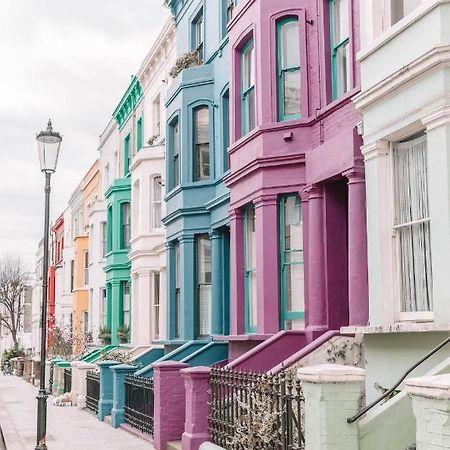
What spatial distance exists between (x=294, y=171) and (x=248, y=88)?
8.67 feet

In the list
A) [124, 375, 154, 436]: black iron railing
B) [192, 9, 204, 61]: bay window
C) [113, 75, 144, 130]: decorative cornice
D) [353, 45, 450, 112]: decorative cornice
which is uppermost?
[113, 75, 144, 130]: decorative cornice

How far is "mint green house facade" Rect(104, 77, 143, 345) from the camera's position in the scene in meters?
30.7

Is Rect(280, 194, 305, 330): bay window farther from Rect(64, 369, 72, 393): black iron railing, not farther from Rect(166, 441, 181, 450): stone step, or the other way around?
Rect(64, 369, 72, 393): black iron railing

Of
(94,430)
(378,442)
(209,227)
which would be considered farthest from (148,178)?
(378,442)

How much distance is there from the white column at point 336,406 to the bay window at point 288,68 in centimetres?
831

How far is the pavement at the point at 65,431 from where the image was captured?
15.1 metres

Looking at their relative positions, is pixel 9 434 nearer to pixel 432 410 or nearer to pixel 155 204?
pixel 155 204

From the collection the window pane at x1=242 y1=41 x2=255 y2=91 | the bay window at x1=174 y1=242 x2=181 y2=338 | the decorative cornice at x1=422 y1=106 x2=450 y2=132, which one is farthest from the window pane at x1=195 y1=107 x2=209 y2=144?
the decorative cornice at x1=422 y1=106 x2=450 y2=132

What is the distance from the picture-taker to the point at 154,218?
87.7 feet

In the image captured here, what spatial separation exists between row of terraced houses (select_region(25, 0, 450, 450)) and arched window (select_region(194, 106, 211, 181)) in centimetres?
3

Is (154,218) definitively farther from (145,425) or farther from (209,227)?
(145,425)

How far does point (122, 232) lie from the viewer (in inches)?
1238

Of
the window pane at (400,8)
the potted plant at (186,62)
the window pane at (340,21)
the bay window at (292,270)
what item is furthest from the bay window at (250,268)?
the potted plant at (186,62)

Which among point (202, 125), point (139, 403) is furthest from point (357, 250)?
point (202, 125)
